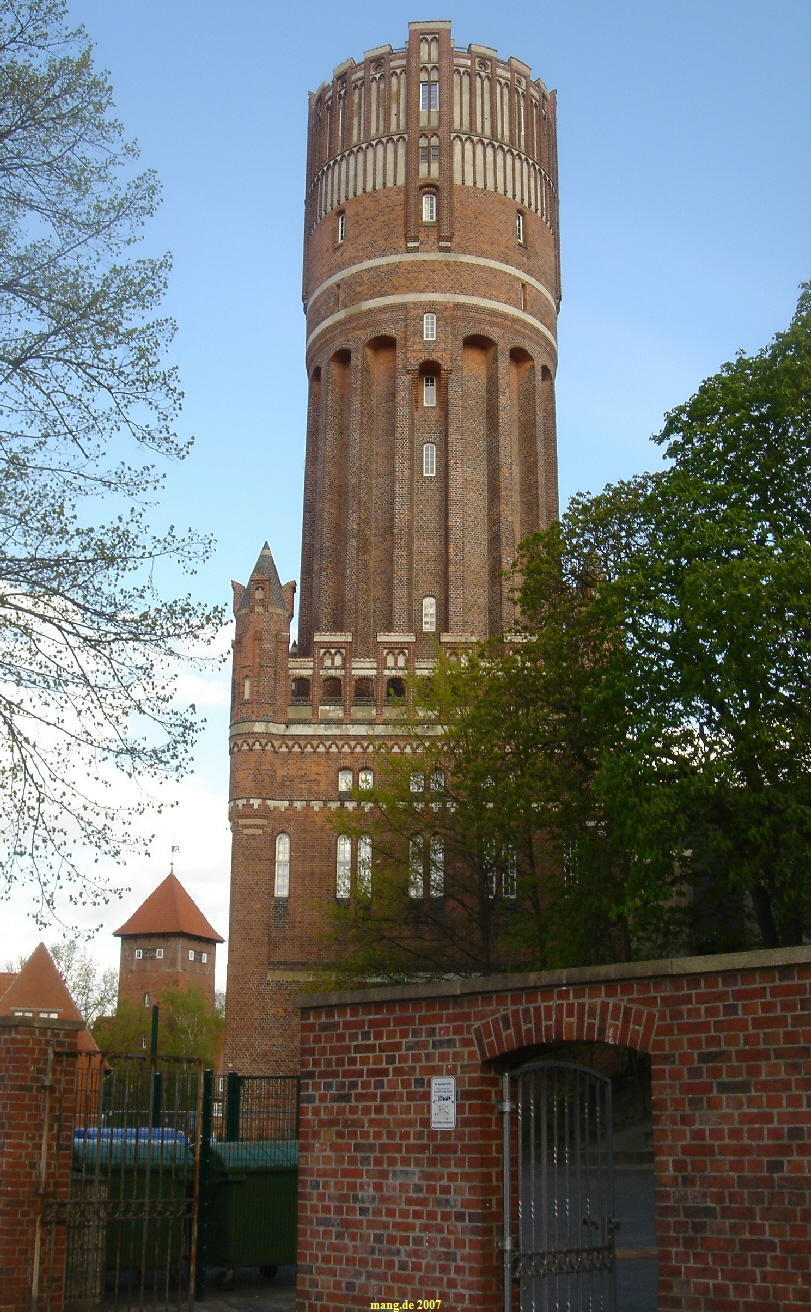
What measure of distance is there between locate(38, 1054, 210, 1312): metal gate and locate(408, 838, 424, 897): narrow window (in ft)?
59.9

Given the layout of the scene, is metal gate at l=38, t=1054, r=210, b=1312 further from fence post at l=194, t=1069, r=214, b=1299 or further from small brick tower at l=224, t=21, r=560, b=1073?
small brick tower at l=224, t=21, r=560, b=1073

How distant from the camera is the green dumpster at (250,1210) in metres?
14.6

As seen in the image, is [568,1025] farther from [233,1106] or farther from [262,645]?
[262,645]

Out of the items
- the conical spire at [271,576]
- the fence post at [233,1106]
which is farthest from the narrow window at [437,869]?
the fence post at [233,1106]

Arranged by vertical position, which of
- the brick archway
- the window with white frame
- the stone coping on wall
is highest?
the window with white frame

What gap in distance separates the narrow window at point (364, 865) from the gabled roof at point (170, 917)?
44.8 m

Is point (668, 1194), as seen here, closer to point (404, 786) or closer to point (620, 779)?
point (620, 779)

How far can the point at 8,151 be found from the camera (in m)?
13.1

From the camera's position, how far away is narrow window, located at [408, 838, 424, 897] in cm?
3288

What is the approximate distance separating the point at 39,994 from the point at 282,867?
2215 cm

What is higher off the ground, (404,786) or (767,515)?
(767,515)

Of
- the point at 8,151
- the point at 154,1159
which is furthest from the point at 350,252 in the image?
the point at 154,1159

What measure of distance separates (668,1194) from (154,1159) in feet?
24.4

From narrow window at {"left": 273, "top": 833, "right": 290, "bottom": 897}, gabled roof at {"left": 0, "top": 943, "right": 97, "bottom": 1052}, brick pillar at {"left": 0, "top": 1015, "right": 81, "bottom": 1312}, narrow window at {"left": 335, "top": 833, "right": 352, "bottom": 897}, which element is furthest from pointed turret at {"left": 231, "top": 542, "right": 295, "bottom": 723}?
brick pillar at {"left": 0, "top": 1015, "right": 81, "bottom": 1312}
